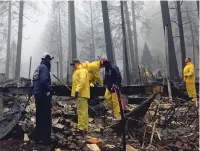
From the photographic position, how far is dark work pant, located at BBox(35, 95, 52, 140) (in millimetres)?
5840

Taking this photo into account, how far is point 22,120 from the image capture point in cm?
686

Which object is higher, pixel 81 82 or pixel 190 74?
pixel 190 74

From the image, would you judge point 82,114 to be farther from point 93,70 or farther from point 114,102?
point 93,70

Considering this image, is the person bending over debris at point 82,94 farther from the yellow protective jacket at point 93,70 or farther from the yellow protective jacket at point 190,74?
the yellow protective jacket at point 190,74

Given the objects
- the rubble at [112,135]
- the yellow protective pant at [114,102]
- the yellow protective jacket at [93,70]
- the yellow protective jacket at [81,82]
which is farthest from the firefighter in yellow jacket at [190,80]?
the yellow protective jacket at [81,82]

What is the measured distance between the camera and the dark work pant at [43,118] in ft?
19.2

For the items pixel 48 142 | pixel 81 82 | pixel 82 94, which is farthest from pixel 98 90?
pixel 48 142

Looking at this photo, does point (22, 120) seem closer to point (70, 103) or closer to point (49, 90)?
point (49, 90)

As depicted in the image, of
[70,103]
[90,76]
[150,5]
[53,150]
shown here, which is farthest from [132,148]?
[150,5]

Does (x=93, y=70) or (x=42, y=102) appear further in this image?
(x=93, y=70)

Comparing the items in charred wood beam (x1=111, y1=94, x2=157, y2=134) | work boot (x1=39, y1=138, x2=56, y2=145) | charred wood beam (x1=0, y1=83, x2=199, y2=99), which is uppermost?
charred wood beam (x1=0, y1=83, x2=199, y2=99)

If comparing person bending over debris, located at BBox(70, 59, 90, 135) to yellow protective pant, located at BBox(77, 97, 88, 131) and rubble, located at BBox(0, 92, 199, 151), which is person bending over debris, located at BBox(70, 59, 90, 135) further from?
rubble, located at BBox(0, 92, 199, 151)

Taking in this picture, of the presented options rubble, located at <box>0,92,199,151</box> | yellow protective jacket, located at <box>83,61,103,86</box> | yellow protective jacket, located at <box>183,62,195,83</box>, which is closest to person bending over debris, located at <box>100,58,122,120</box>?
yellow protective jacket, located at <box>83,61,103,86</box>

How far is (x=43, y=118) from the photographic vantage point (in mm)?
5910
